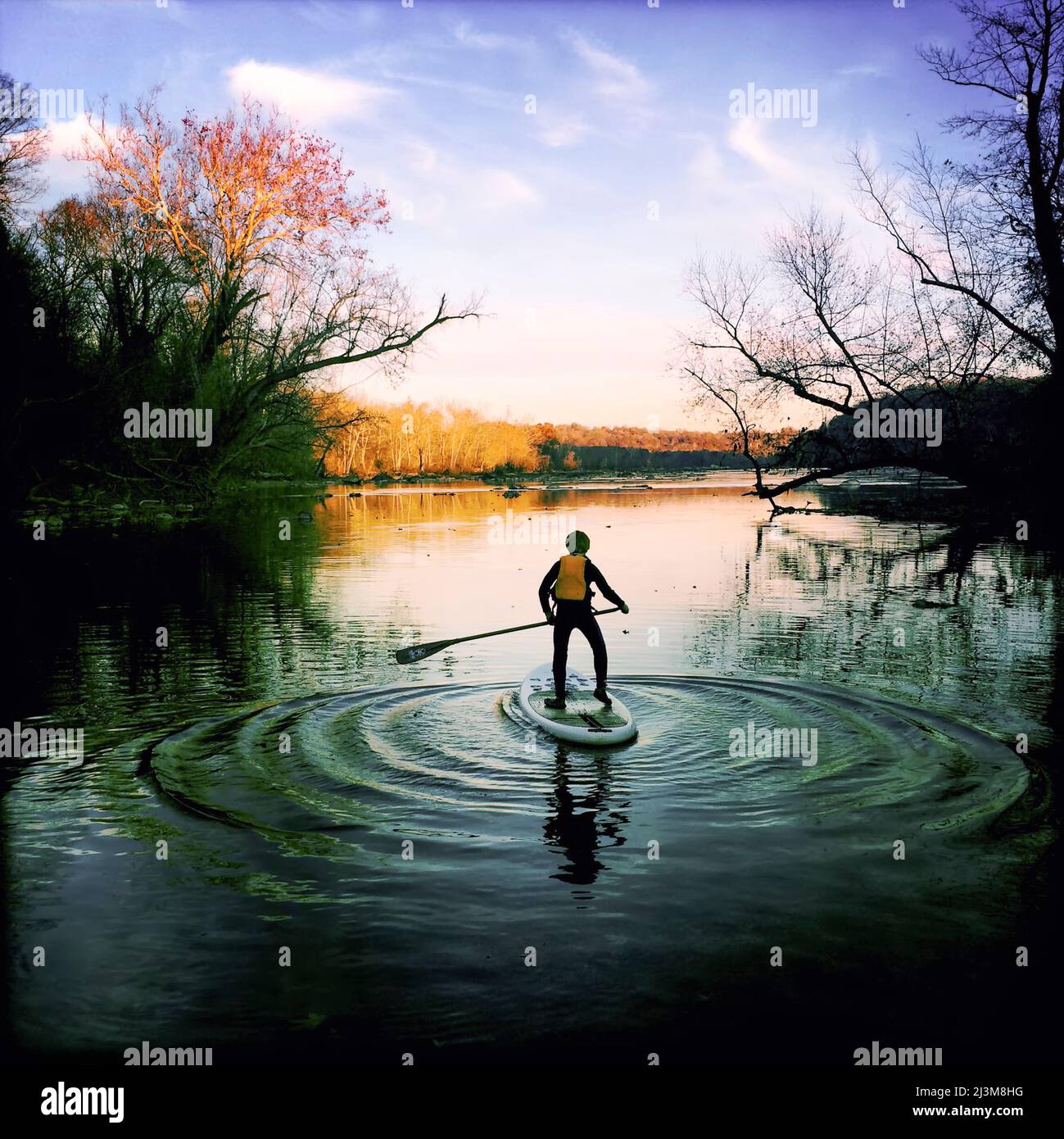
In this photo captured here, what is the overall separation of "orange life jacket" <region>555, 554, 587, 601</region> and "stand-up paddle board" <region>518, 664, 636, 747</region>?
1.17 meters

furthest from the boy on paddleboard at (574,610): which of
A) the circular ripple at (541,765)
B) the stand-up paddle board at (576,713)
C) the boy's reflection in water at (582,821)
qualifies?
the boy's reflection in water at (582,821)

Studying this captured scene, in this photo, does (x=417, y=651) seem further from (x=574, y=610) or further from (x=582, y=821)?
(x=582, y=821)

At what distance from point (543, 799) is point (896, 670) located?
742 centimetres

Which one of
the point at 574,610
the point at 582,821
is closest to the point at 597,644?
the point at 574,610

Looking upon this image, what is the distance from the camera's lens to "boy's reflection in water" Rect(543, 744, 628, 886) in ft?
21.7

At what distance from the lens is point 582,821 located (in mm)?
7469

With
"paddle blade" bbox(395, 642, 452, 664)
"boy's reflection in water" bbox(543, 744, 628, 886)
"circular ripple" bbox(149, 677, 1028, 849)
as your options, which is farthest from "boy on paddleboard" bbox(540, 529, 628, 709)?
"paddle blade" bbox(395, 642, 452, 664)

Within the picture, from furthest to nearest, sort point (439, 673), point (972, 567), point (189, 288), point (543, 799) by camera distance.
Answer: point (189, 288)
point (972, 567)
point (439, 673)
point (543, 799)

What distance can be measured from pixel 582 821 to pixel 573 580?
3.87m

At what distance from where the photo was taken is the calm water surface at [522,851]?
4.84m

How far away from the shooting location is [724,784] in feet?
27.7

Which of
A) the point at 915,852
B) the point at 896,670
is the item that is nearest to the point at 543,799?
the point at 915,852

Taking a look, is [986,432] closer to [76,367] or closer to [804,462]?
[804,462]

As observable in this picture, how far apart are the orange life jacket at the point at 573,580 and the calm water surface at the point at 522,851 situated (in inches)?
61.0
